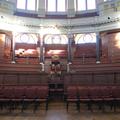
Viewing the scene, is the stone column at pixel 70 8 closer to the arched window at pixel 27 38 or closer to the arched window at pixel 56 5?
the arched window at pixel 56 5

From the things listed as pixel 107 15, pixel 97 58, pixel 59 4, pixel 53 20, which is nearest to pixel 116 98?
pixel 97 58

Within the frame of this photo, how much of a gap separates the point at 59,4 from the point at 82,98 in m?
11.7

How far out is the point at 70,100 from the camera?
7652 mm

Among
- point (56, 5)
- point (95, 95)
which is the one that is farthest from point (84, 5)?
point (95, 95)

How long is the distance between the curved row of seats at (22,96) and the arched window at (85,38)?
905cm

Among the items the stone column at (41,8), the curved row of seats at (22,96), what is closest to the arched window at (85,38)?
the stone column at (41,8)

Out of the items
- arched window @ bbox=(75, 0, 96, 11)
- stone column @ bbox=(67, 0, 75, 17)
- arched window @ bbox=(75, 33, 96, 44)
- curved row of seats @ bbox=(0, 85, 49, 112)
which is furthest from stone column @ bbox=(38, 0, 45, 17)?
curved row of seats @ bbox=(0, 85, 49, 112)

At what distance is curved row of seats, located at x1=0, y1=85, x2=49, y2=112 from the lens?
767 cm

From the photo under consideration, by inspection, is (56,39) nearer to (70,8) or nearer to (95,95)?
(70,8)

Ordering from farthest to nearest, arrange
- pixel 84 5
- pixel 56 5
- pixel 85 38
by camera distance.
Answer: pixel 56 5 < pixel 84 5 < pixel 85 38

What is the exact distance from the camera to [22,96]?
26.0 feet

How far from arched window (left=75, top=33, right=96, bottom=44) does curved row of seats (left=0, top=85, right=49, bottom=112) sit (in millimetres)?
9047

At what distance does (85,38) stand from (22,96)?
10.1 meters

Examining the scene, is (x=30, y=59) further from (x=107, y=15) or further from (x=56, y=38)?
(x=107, y=15)
